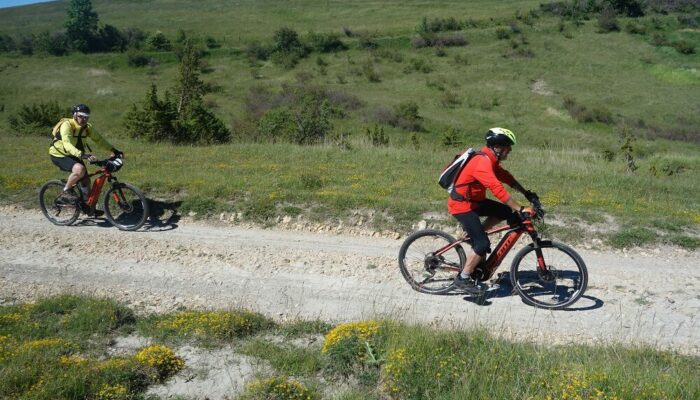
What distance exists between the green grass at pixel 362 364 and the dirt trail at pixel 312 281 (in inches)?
31.3

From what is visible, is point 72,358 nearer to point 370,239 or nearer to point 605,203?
point 370,239

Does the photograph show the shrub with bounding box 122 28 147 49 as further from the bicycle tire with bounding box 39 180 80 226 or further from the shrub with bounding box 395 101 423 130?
the bicycle tire with bounding box 39 180 80 226

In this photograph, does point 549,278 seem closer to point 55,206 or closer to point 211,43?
point 55,206

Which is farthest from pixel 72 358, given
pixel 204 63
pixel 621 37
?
pixel 621 37

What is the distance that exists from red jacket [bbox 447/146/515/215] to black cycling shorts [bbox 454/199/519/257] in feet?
0.27

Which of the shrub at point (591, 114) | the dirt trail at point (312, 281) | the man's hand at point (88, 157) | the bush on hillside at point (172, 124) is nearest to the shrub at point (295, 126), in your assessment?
the bush on hillside at point (172, 124)

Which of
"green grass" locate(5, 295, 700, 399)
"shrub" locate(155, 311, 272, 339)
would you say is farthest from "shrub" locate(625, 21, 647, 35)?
"shrub" locate(155, 311, 272, 339)

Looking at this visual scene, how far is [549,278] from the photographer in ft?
24.3

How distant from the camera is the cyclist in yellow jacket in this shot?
35.1 feet

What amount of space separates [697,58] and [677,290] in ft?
233

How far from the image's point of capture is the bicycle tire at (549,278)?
7262 millimetres

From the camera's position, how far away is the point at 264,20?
102 metres

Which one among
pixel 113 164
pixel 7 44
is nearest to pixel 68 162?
pixel 113 164

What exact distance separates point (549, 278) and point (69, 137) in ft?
30.6
